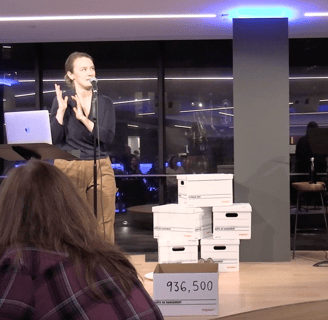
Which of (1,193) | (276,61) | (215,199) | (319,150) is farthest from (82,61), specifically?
(319,150)

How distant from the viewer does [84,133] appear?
154 inches

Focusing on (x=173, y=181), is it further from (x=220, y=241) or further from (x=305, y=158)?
(x=220, y=241)

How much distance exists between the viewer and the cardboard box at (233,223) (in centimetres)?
500

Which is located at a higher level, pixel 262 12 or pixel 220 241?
pixel 262 12

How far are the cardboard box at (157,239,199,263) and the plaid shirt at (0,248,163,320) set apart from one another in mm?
3693

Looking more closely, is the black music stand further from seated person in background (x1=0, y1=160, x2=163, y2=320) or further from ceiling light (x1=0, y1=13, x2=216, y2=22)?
seated person in background (x1=0, y1=160, x2=163, y2=320)

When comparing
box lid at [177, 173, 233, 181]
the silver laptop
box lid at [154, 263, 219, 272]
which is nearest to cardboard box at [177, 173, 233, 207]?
box lid at [177, 173, 233, 181]

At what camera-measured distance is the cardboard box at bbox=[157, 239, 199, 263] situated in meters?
4.91

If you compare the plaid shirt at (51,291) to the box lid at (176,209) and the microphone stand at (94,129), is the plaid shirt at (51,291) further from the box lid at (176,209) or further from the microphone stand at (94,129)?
the box lid at (176,209)

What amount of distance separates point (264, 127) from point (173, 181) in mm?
1626

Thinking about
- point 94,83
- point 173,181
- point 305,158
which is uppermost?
point 94,83

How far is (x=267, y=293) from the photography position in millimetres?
4031

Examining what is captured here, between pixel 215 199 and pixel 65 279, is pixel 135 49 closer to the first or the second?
pixel 215 199

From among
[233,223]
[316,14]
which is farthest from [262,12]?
[233,223]
